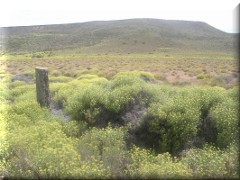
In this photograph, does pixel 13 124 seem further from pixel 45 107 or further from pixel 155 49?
pixel 155 49

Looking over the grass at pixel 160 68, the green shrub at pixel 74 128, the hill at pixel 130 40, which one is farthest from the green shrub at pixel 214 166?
the hill at pixel 130 40

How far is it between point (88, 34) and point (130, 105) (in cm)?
10199

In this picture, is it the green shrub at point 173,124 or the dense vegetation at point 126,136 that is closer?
the dense vegetation at point 126,136

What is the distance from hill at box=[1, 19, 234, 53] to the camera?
89.8m

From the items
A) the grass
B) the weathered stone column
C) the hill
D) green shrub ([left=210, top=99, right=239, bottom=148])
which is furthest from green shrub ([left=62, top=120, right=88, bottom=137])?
the hill

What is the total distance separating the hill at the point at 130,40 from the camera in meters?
89.8

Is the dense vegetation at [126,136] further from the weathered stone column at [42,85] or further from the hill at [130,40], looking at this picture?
the hill at [130,40]

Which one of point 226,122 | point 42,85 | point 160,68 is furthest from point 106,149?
point 160,68

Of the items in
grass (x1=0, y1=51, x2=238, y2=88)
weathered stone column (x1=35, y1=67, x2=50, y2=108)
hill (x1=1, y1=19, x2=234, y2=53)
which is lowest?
grass (x1=0, y1=51, x2=238, y2=88)

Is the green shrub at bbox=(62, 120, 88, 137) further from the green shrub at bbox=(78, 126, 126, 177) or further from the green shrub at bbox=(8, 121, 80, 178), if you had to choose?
the green shrub at bbox=(8, 121, 80, 178)

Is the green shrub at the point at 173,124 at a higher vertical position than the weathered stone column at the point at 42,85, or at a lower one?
lower

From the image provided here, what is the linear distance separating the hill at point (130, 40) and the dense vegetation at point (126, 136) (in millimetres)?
68834

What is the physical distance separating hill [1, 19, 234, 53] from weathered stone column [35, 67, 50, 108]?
228ft

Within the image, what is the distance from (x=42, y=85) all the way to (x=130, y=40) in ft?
289
